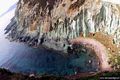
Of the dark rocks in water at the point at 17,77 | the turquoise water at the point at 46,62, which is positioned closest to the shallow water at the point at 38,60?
the turquoise water at the point at 46,62

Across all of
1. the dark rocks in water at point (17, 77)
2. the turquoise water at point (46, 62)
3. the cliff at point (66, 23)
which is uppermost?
the cliff at point (66, 23)

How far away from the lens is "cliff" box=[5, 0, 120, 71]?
15.8m

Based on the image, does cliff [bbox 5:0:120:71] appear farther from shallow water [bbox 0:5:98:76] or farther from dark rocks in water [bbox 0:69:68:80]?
dark rocks in water [bbox 0:69:68:80]

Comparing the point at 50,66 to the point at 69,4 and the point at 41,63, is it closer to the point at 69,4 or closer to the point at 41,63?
the point at 41,63

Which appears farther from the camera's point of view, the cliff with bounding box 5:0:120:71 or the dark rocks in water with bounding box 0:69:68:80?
the dark rocks in water with bounding box 0:69:68:80

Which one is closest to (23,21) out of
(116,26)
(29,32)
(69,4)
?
(29,32)

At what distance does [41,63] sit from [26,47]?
691mm

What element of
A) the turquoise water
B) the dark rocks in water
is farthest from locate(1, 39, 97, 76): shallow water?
the dark rocks in water

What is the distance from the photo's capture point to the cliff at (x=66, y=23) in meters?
15.8

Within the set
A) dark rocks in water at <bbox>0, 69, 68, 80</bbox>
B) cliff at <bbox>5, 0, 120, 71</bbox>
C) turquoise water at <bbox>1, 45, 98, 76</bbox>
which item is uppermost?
cliff at <bbox>5, 0, 120, 71</bbox>

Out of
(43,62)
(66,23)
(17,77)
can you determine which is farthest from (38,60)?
(66,23)

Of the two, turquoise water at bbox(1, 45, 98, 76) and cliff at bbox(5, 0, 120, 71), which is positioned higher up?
cliff at bbox(5, 0, 120, 71)

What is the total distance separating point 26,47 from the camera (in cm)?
1673

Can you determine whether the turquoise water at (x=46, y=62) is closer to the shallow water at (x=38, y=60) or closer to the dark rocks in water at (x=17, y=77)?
the shallow water at (x=38, y=60)
